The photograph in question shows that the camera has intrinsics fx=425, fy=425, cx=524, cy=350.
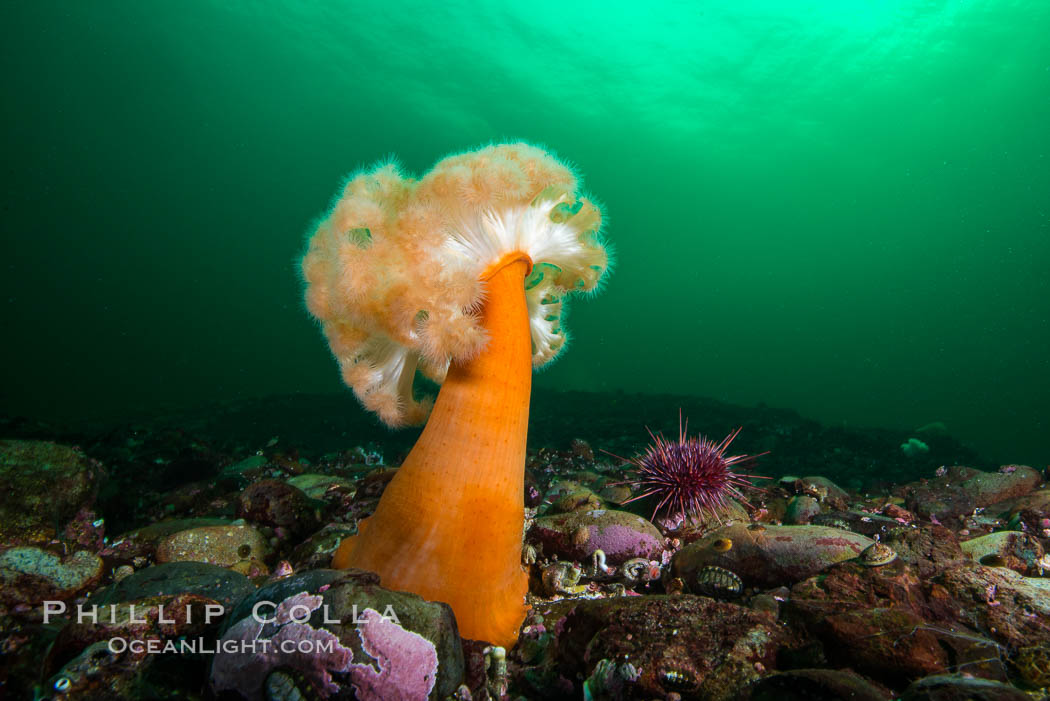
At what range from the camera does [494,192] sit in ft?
8.41

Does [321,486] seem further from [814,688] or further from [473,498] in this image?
[814,688]

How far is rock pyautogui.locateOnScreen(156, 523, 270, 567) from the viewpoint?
3375 millimetres

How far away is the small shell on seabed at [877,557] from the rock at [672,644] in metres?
0.82

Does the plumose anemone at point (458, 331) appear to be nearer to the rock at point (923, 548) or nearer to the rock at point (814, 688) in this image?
the rock at point (814, 688)

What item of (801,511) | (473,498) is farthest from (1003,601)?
(473,498)

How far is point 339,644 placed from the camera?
1662 millimetres

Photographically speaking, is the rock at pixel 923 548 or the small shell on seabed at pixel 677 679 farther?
the rock at pixel 923 548

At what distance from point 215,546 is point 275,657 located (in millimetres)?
2466

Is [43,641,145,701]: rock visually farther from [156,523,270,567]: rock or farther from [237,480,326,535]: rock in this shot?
[237,480,326,535]: rock

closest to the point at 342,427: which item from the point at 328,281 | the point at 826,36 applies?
the point at 328,281

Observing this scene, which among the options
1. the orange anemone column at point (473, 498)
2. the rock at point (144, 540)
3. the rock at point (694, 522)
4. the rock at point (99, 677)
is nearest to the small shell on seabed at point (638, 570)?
the rock at point (694, 522)

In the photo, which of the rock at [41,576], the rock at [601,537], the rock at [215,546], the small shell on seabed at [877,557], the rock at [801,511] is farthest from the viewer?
the rock at [801,511]

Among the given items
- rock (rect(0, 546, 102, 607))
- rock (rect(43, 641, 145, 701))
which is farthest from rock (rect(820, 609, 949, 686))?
rock (rect(0, 546, 102, 607))

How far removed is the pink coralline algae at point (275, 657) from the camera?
160 centimetres
